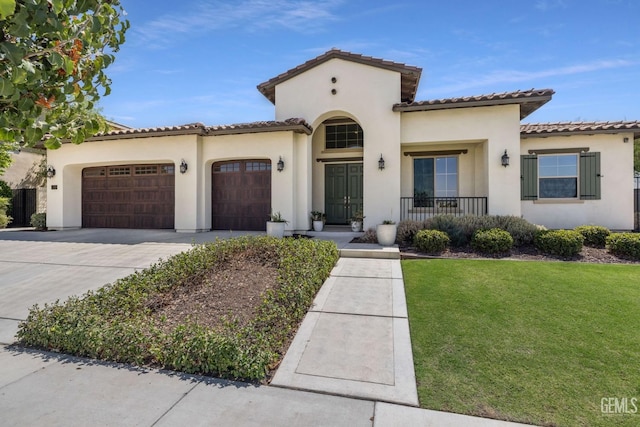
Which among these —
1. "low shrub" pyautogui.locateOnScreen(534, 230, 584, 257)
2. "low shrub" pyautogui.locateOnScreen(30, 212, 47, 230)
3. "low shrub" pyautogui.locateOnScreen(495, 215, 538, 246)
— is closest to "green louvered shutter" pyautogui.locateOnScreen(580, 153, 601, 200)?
"low shrub" pyautogui.locateOnScreen(495, 215, 538, 246)

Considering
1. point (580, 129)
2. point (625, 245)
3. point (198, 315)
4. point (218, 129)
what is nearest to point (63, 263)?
point (198, 315)

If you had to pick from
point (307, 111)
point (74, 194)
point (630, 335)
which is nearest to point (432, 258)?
point (630, 335)

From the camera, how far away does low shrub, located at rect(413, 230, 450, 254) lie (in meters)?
7.96

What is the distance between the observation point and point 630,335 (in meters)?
3.73

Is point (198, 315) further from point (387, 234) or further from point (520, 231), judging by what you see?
point (520, 231)

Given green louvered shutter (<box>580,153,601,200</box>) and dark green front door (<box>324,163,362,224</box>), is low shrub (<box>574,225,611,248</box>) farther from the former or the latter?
dark green front door (<box>324,163,362,224</box>)

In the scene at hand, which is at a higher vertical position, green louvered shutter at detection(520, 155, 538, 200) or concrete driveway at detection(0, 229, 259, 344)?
green louvered shutter at detection(520, 155, 538, 200)

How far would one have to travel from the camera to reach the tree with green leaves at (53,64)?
1820 mm

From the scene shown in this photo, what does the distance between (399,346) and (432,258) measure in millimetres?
4335

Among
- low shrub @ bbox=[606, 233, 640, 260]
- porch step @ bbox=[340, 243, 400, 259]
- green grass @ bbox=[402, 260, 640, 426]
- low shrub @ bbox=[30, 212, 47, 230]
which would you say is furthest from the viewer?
low shrub @ bbox=[30, 212, 47, 230]

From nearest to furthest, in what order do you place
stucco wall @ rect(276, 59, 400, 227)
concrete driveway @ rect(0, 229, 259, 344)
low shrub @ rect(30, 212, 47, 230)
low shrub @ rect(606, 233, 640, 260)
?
concrete driveway @ rect(0, 229, 259, 344), low shrub @ rect(606, 233, 640, 260), stucco wall @ rect(276, 59, 400, 227), low shrub @ rect(30, 212, 47, 230)

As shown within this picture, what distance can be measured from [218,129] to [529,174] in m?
11.3

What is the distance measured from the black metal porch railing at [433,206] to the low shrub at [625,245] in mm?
3861

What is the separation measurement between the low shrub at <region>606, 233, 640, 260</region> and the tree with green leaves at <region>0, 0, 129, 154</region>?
10563mm
